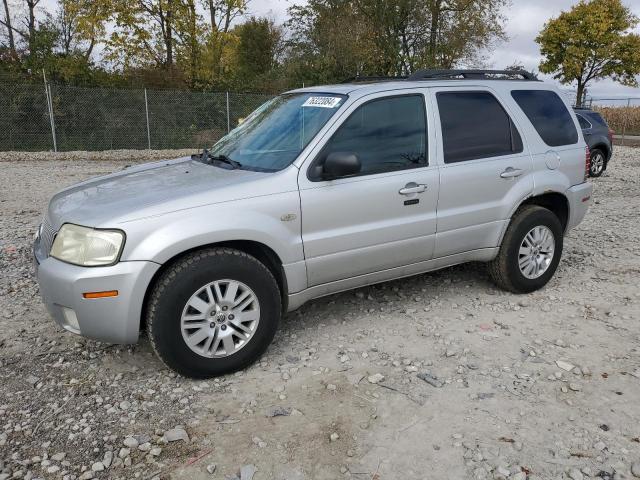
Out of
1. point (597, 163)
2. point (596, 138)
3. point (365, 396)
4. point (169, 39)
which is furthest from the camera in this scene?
point (169, 39)

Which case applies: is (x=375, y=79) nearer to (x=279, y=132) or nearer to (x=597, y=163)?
(x=279, y=132)

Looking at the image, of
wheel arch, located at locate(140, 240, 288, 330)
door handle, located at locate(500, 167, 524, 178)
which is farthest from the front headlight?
door handle, located at locate(500, 167, 524, 178)

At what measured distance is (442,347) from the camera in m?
3.86

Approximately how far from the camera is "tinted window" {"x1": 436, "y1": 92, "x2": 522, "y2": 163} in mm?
4215

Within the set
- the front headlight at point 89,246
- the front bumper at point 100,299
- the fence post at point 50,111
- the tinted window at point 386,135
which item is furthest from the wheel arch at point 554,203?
the fence post at point 50,111

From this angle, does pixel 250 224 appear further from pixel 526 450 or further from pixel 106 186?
pixel 526 450

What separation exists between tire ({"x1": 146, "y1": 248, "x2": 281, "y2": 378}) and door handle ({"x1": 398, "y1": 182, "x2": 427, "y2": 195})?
3.85 feet

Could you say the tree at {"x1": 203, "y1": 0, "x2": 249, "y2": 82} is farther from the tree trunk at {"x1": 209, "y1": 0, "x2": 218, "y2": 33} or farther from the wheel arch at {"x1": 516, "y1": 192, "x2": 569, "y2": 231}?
the wheel arch at {"x1": 516, "y1": 192, "x2": 569, "y2": 231}

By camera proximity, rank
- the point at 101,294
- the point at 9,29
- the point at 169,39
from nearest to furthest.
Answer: the point at 101,294 → the point at 9,29 → the point at 169,39

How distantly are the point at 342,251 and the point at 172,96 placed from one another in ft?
54.3

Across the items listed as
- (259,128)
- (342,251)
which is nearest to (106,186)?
(259,128)

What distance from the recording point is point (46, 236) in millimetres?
3482

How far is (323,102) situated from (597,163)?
423 inches

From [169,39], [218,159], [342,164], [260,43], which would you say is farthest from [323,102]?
[260,43]
